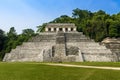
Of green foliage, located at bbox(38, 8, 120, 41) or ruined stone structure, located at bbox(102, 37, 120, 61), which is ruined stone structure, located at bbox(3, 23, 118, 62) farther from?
green foliage, located at bbox(38, 8, 120, 41)

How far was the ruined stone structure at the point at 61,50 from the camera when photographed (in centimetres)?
5178

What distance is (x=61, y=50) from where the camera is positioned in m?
54.4

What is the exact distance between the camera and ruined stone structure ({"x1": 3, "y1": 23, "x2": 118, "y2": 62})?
5178 centimetres

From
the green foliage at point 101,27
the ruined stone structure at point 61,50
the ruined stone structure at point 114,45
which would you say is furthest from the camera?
the green foliage at point 101,27

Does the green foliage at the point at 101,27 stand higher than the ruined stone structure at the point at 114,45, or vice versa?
the green foliage at the point at 101,27

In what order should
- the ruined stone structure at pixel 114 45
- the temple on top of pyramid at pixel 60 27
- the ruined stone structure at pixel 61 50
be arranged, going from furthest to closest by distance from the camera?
the temple on top of pyramid at pixel 60 27 < the ruined stone structure at pixel 114 45 < the ruined stone structure at pixel 61 50

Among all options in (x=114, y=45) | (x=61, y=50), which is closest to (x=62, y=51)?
(x=61, y=50)

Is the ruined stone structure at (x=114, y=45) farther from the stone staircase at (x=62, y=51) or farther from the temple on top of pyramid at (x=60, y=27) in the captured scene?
the temple on top of pyramid at (x=60, y=27)

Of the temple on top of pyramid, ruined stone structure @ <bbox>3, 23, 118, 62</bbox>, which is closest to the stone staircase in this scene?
ruined stone structure @ <bbox>3, 23, 118, 62</bbox>

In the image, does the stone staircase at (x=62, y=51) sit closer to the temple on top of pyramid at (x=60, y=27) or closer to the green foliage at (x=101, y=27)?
the temple on top of pyramid at (x=60, y=27)

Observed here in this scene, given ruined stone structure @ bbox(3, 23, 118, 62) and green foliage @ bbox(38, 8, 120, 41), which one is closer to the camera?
ruined stone structure @ bbox(3, 23, 118, 62)

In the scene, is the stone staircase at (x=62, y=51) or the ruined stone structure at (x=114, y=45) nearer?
the stone staircase at (x=62, y=51)

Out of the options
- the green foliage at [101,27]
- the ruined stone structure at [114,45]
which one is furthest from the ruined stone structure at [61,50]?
the green foliage at [101,27]

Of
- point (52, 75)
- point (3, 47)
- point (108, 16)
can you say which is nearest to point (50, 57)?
point (52, 75)
